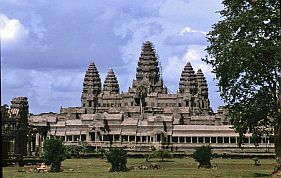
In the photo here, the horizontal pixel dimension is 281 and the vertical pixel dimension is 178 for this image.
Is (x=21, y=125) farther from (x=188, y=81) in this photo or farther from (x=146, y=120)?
(x=188, y=81)

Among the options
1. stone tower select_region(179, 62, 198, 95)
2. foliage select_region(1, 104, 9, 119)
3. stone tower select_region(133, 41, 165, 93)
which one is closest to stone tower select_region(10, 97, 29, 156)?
foliage select_region(1, 104, 9, 119)

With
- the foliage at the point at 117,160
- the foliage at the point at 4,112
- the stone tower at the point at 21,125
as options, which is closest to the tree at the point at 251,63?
the foliage at the point at 117,160

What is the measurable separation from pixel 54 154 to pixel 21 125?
62.3 metres

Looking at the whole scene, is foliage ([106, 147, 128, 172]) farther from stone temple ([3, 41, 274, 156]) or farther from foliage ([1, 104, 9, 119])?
stone temple ([3, 41, 274, 156])

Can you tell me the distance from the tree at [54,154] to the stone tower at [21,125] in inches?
2084

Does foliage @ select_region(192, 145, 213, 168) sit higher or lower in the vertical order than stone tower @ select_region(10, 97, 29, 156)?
lower

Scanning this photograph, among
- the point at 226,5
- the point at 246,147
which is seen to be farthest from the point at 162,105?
the point at 226,5

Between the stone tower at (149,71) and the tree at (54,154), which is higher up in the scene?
the stone tower at (149,71)

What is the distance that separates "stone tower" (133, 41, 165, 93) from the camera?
7461 inches

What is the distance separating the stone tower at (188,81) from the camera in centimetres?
19284

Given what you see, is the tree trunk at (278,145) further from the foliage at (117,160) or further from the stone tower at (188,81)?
the stone tower at (188,81)

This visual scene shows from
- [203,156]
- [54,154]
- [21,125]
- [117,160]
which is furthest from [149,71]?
[117,160]

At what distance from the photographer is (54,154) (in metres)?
52.2

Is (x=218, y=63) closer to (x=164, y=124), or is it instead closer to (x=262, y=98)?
(x=262, y=98)
